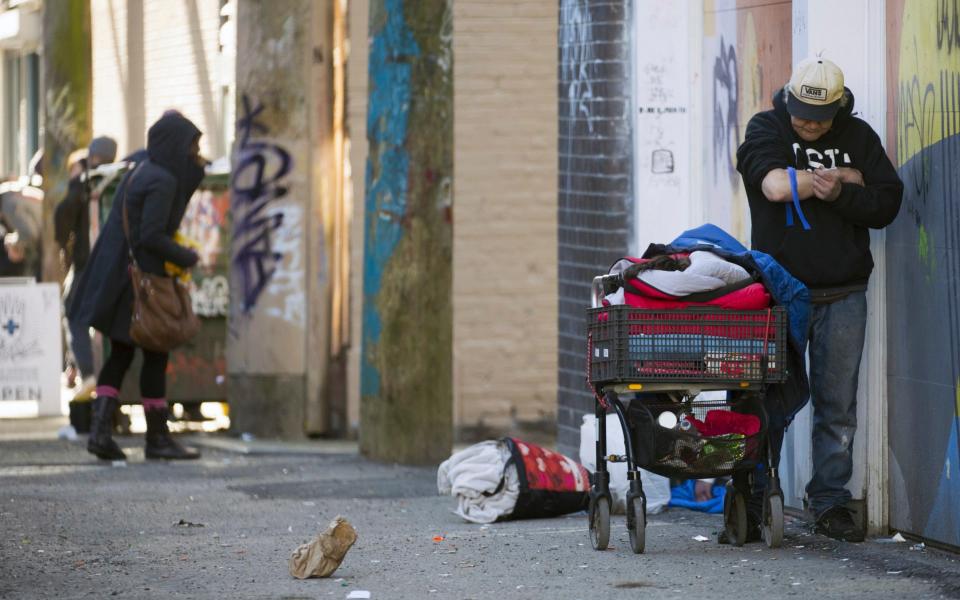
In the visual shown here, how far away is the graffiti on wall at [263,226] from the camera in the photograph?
44.0ft

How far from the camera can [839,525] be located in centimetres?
816

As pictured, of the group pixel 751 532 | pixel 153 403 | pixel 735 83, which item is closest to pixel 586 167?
pixel 735 83

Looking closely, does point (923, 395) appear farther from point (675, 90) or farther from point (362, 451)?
point (362, 451)

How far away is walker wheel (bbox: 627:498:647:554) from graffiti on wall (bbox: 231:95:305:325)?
19.6ft

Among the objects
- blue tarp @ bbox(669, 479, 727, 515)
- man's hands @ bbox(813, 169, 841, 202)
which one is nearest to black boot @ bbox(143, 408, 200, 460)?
blue tarp @ bbox(669, 479, 727, 515)

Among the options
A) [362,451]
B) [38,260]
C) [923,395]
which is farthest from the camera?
[38,260]

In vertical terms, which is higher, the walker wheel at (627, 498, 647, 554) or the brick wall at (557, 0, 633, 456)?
the brick wall at (557, 0, 633, 456)

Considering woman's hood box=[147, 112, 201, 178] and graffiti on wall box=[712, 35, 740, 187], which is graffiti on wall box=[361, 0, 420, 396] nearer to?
woman's hood box=[147, 112, 201, 178]

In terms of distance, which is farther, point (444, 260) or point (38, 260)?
point (38, 260)

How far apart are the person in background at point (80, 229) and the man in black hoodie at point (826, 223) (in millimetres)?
6798

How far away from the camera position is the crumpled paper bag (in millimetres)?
7422

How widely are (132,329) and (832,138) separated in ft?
15.7

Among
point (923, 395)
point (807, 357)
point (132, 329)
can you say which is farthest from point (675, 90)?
point (132, 329)

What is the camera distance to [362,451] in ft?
39.6
